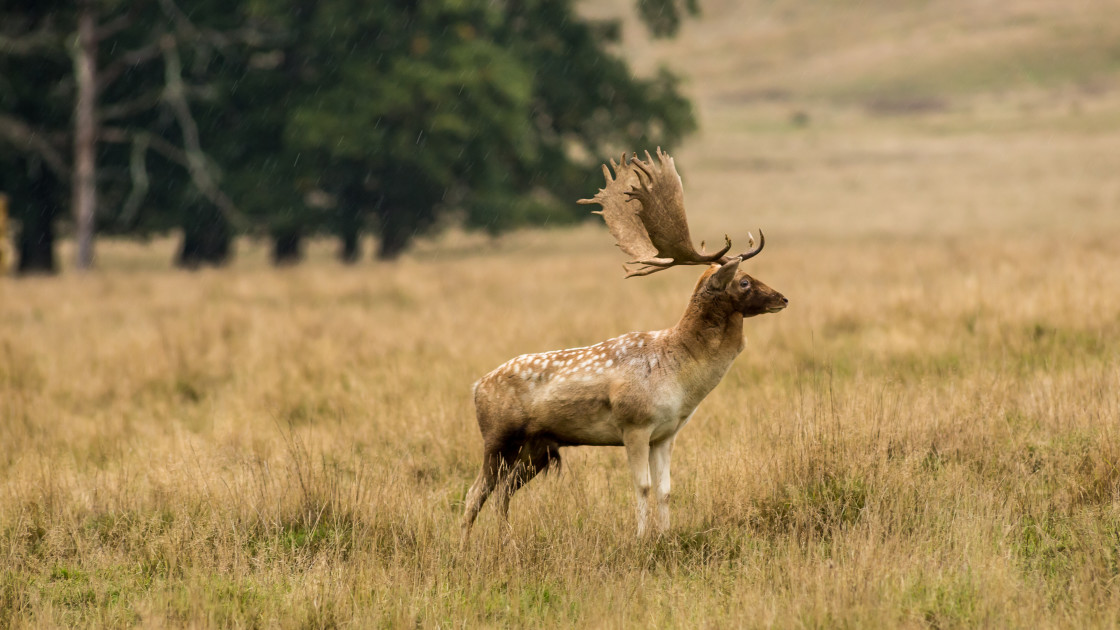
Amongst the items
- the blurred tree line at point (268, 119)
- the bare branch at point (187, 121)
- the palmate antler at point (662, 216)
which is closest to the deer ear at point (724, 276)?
the palmate antler at point (662, 216)

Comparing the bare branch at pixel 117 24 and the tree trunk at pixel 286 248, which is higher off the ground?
the bare branch at pixel 117 24

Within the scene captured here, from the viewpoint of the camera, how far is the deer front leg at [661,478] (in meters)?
5.27

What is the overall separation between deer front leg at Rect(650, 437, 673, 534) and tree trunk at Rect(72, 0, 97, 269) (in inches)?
800

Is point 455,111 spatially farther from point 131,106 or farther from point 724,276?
point 724,276

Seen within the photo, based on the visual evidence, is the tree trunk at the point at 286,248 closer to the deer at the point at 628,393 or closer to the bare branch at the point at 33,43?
the bare branch at the point at 33,43

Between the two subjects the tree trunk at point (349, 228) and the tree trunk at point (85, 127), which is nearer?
the tree trunk at point (85, 127)

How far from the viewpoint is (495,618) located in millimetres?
4543

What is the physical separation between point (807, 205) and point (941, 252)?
2618 cm

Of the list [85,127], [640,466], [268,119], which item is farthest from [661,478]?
[268,119]

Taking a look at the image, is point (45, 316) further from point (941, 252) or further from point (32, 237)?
point (941, 252)

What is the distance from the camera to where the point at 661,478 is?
210 inches

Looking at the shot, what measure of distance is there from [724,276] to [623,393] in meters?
0.76

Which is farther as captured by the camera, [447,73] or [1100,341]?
[447,73]

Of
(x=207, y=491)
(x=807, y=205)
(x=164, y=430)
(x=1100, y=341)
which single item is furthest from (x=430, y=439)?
(x=807, y=205)
